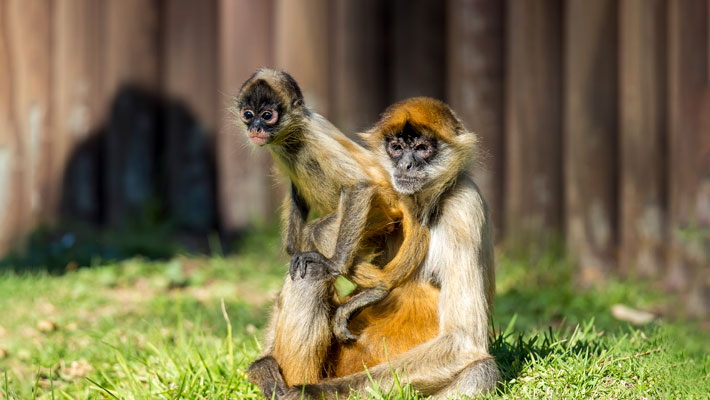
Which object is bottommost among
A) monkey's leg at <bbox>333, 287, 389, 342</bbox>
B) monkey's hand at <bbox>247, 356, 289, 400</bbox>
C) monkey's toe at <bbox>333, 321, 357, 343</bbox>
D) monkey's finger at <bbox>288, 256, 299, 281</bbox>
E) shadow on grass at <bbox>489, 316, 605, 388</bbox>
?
shadow on grass at <bbox>489, 316, 605, 388</bbox>

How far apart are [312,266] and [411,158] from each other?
74 centimetres

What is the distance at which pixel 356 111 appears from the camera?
28.9 ft

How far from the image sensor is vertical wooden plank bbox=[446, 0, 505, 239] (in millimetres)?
8617

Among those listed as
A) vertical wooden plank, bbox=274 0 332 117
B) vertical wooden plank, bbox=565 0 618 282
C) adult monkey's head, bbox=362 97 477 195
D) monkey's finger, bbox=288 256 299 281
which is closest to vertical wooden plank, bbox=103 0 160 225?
vertical wooden plank, bbox=274 0 332 117

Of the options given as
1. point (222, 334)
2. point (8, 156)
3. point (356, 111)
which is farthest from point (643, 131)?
point (8, 156)

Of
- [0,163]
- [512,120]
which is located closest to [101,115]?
[0,163]

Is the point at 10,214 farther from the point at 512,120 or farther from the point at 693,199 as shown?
the point at 693,199

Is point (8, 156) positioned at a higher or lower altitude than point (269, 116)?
lower

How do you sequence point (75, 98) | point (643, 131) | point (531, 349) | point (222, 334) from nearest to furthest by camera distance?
point (531, 349) → point (222, 334) → point (643, 131) → point (75, 98)

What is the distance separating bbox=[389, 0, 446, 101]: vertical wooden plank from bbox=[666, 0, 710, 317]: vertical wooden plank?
2.41 m

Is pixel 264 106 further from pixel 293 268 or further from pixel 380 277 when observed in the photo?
pixel 380 277

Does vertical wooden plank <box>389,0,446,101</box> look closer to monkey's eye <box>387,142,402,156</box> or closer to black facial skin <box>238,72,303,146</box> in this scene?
black facial skin <box>238,72,303,146</box>

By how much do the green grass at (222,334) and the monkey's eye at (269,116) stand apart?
2.89 ft

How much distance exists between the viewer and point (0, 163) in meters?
9.42
